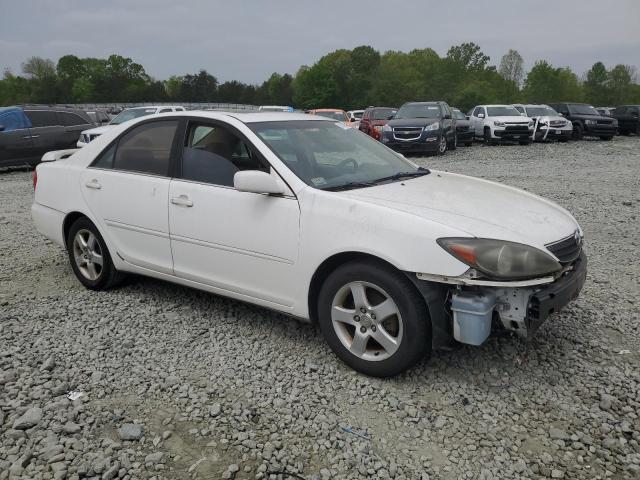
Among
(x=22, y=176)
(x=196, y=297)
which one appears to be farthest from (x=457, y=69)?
(x=196, y=297)

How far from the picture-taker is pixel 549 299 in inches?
112

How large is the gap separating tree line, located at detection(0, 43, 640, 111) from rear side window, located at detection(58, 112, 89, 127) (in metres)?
66.6

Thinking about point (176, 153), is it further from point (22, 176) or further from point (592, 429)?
point (22, 176)

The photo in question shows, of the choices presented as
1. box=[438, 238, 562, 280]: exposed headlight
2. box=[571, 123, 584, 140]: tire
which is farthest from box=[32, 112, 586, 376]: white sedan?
box=[571, 123, 584, 140]: tire

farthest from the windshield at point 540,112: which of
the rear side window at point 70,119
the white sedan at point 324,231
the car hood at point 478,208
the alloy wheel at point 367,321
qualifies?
the alloy wheel at point 367,321

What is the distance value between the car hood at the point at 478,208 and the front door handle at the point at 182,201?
1198 millimetres

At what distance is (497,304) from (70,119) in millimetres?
15054

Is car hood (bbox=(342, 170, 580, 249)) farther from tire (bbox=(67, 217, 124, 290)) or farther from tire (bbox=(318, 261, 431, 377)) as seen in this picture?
tire (bbox=(67, 217, 124, 290))

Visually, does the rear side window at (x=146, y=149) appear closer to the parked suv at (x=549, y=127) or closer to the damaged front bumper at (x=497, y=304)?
the damaged front bumper at (x=497, y=304)

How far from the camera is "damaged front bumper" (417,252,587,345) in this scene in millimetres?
2801

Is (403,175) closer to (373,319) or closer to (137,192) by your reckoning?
(373,319)

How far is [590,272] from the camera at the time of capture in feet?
16.3

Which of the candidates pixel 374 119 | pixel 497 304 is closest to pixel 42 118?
pixel 374 119

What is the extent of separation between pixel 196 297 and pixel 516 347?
257 centimetres
